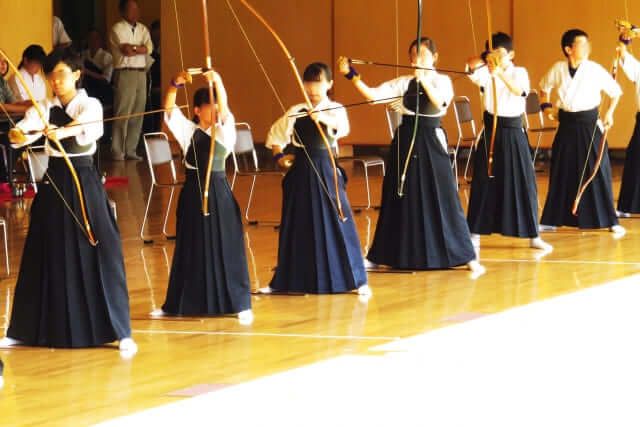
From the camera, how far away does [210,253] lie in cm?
523

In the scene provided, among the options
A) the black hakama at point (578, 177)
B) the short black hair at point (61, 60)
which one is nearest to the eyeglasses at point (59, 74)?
the short black hair at point (61, 60)

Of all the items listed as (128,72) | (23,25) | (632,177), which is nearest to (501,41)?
(632,177)

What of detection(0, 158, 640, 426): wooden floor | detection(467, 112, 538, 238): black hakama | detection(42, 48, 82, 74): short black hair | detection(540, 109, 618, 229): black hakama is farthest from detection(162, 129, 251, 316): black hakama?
detection(540, 109, 618, 229): black hakama

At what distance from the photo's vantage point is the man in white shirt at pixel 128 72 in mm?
12062

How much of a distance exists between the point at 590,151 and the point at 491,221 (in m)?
0.86

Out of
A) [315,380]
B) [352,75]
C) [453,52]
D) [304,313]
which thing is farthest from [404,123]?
[453,52]

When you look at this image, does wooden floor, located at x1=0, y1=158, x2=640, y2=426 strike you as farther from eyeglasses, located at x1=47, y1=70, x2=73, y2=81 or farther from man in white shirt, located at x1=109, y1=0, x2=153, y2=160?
man in white shirt, located at x1=109, y1=0, x2=153, y2=160

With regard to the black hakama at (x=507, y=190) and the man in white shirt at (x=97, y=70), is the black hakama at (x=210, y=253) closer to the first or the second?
the black hakama at (x=507, y=190)

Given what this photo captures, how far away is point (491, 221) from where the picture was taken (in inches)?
281

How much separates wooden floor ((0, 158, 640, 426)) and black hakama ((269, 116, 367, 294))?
12 cm

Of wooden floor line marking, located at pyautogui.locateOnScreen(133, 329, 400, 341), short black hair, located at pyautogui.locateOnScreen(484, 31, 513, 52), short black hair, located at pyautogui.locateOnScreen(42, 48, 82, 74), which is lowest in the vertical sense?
wooden floor line marking, located at pyautogui.locateOnScreen(133, 329, 400, 341)

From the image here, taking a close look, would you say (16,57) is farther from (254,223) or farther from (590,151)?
(590,151)

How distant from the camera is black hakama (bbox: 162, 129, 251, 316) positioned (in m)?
5.24

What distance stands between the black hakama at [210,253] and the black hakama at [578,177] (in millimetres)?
2924
